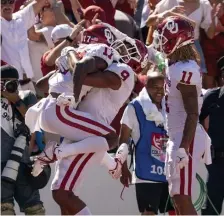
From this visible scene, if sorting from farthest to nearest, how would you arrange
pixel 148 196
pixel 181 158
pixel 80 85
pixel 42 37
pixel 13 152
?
pixel 42 37 → pixel 148 196 → pixel 13 152 → pixel 181 158 → pixel 80 85

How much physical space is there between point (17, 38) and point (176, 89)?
10.2ft

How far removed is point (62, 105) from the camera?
23.9 ft

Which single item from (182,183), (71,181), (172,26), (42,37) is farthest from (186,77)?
(42,37)

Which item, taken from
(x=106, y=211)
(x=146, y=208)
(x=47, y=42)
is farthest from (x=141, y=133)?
(x=47, y=42)

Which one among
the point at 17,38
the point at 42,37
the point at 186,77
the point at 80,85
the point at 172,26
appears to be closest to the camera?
the point at 80,85

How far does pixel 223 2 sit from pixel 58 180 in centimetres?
407

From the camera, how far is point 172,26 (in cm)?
758

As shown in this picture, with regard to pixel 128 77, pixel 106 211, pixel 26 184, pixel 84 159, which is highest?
pixel 128 77

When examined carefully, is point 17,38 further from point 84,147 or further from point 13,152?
point 84,147

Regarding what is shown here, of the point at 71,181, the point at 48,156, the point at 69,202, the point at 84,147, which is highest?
A: the point at 84,147

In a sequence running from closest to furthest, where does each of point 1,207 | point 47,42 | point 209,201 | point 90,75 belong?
point 90,75, point 1,207, point 209,201, point 47,42

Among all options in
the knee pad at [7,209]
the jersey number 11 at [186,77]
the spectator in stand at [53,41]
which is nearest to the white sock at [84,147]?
the jersey number 11 at [186,77]

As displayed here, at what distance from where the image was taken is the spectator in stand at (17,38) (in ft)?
32.9

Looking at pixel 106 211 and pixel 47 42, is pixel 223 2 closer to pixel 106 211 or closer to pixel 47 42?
pixel 47 42
